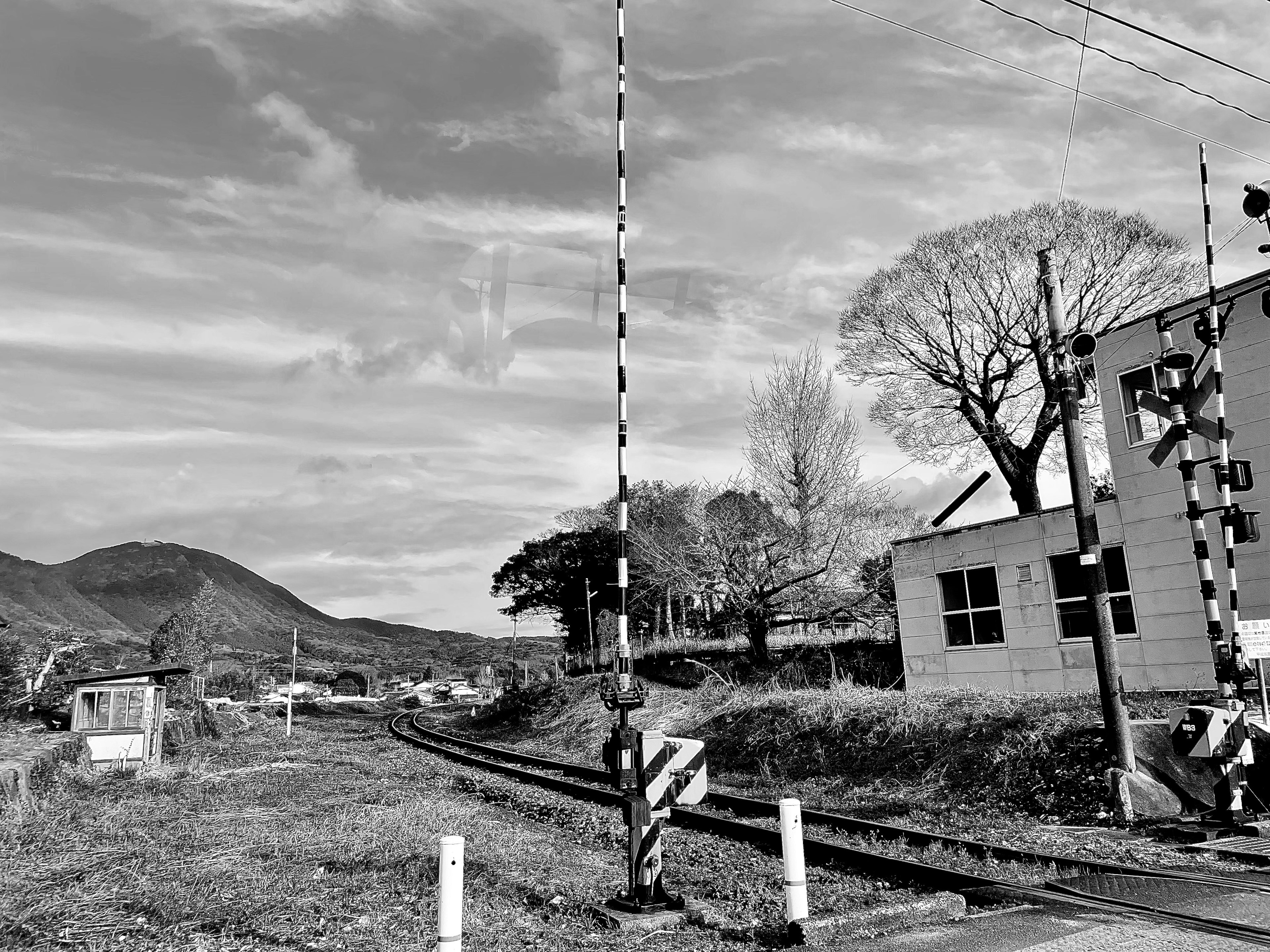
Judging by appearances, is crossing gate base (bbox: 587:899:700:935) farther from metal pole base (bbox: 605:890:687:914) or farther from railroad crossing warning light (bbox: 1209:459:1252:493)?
railroad crossing warning light (bbox: 1209:459:1252:493)

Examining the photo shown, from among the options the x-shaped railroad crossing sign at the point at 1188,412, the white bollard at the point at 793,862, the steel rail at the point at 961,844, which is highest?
the x-shaped railroad crossing sign at the point at 1188,412

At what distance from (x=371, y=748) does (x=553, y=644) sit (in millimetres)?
78633

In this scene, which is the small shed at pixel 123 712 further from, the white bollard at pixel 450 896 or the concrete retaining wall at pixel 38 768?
the white bollard at pixel 450 896

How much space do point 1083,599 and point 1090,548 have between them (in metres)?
7.48

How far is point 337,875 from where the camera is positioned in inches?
306

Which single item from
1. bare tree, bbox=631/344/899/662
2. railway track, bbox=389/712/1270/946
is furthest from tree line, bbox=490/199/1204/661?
railway track, bbox=389/712/1270/946

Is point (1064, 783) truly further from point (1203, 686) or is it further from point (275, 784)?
point (275, 784)

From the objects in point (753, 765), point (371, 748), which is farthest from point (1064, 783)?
point (371, 748)

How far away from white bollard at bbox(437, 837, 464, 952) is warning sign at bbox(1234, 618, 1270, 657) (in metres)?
9.61

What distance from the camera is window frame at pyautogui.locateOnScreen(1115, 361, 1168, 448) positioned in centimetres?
1628

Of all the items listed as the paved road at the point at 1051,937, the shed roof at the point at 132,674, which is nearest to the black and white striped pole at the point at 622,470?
the paved road at the point at 1051,937

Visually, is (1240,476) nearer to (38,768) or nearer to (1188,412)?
(1188,412)

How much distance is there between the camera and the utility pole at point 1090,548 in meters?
10.1

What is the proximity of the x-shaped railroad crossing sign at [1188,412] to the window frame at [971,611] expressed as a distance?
698 centimetres
